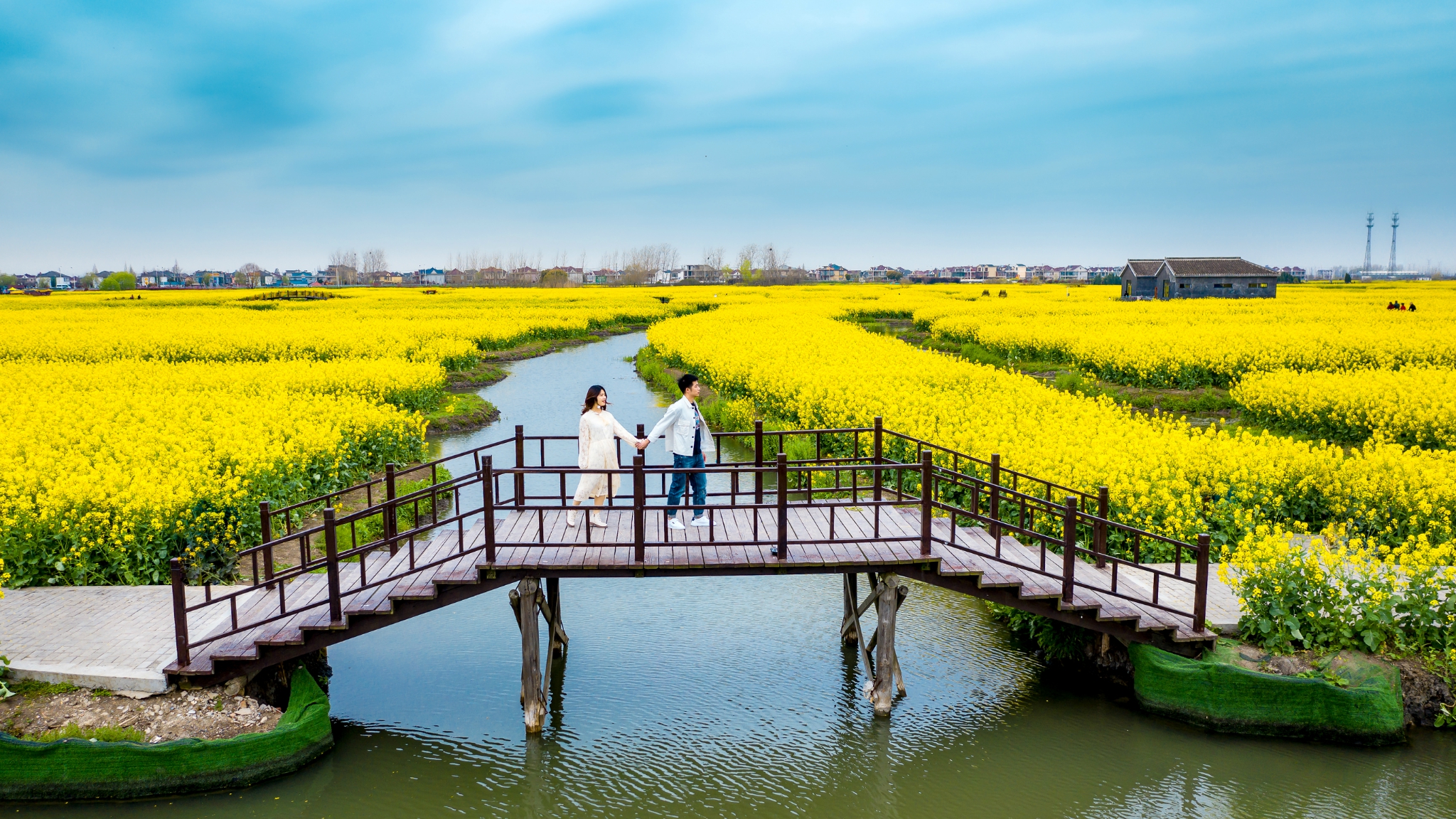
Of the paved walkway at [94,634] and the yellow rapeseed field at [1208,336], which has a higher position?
the yellow rapeseed field at [1208,336]

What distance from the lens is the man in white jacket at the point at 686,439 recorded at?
11.3 m

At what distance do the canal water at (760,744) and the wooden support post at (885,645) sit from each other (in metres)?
0.23

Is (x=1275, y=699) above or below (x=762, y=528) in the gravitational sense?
below

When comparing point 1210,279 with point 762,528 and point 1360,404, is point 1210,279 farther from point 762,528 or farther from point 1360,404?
point 762,528

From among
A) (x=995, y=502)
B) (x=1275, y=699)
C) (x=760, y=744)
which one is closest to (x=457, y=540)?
(x=760, y=744)

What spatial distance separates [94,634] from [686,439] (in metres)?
6.64

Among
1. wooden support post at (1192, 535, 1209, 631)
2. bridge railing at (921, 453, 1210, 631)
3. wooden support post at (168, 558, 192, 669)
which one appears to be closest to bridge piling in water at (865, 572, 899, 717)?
bridge railing at (921, 453, 1210, 631)

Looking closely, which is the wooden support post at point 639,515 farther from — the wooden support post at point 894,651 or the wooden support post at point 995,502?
the wooden support post at point 995,502

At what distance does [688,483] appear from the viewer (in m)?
11.6

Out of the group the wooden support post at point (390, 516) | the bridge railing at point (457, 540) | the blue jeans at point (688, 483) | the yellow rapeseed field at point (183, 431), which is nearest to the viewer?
the bridge railing at point (457, 540)

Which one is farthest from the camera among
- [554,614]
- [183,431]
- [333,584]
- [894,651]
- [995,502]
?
[183,431]

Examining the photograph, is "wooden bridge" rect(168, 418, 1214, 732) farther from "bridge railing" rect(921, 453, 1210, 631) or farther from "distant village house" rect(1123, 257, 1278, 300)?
"distant village house" rect(1123, 257, 1278, 300)

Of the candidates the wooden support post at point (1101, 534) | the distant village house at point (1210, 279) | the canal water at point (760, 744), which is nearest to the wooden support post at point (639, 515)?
the canal water at point (760, 744)

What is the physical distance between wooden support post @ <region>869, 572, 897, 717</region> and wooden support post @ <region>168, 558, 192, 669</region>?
6906 mm
